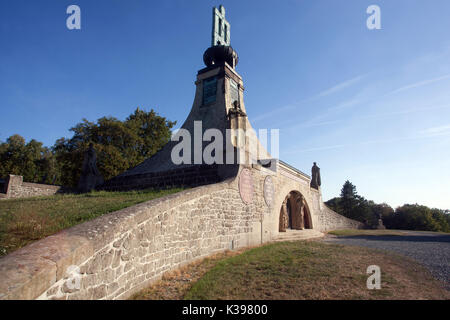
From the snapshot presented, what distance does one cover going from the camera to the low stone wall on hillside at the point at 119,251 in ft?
8.61

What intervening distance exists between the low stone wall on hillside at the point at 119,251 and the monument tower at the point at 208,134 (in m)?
3.36

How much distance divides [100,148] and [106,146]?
0.71 metres

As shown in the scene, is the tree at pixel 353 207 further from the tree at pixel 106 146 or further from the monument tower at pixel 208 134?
the tree at pixel 106 146

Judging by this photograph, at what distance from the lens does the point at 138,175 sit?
14164 millimetres

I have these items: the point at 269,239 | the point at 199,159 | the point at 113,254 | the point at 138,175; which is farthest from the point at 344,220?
the point at 113,254

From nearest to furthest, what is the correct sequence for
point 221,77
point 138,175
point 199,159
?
point 199,159 → point 138,175 → point 221,77

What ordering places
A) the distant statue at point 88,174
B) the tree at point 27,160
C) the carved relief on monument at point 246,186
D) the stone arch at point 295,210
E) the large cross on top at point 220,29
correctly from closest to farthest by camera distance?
the carved relief on monument at point 246,186 → the distant statue at point 88,174 → the stone arch at point 295,210 → the large cross on top at point 220,29 → the tree at point 27,160

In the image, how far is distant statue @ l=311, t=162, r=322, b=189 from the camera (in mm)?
21344

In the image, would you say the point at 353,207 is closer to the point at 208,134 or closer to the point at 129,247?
the point at 208,134

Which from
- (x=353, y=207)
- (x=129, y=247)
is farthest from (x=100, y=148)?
(x=353, y=207)

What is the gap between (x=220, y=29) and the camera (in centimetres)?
1894

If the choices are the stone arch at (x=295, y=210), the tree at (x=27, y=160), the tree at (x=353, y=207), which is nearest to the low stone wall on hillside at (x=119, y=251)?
the stone arch at (x=295, y=210)
